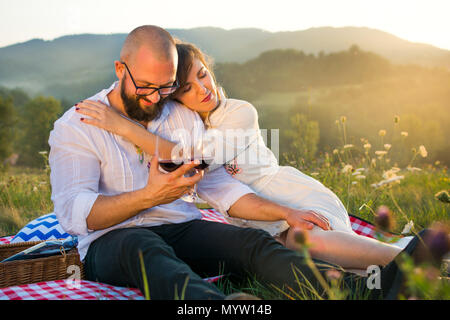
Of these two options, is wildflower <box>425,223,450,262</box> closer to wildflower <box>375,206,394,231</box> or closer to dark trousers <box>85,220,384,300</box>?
wildflower <box>375,206,394,231</box>

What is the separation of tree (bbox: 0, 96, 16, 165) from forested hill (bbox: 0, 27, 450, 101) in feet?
6.56

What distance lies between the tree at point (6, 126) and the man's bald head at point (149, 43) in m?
15.1

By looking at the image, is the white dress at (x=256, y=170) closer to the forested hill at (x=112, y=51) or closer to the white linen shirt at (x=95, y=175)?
the white linen shirt at (x=95, y=175)

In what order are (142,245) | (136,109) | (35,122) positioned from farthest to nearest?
(35,122)
(136,109)
(142,245)

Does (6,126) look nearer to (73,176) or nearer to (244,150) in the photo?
(244,150)

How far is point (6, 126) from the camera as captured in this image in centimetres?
1630

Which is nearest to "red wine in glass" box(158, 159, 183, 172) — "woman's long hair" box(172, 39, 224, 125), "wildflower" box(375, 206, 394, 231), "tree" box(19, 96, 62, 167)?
"woman's long hair" box(172, 39, 224, 125)

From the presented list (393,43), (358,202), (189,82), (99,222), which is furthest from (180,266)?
(393,43)

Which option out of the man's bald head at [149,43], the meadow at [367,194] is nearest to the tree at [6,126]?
the meadow at [367,194]

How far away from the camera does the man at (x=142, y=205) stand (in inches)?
87.1

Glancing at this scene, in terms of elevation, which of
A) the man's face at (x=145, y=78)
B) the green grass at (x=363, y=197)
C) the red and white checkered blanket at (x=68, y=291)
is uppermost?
the man's face at (x=145, y=78)

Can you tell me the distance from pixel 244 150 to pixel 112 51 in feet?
52.1

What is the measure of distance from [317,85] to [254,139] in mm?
10841

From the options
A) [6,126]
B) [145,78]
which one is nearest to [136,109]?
[145,78]
